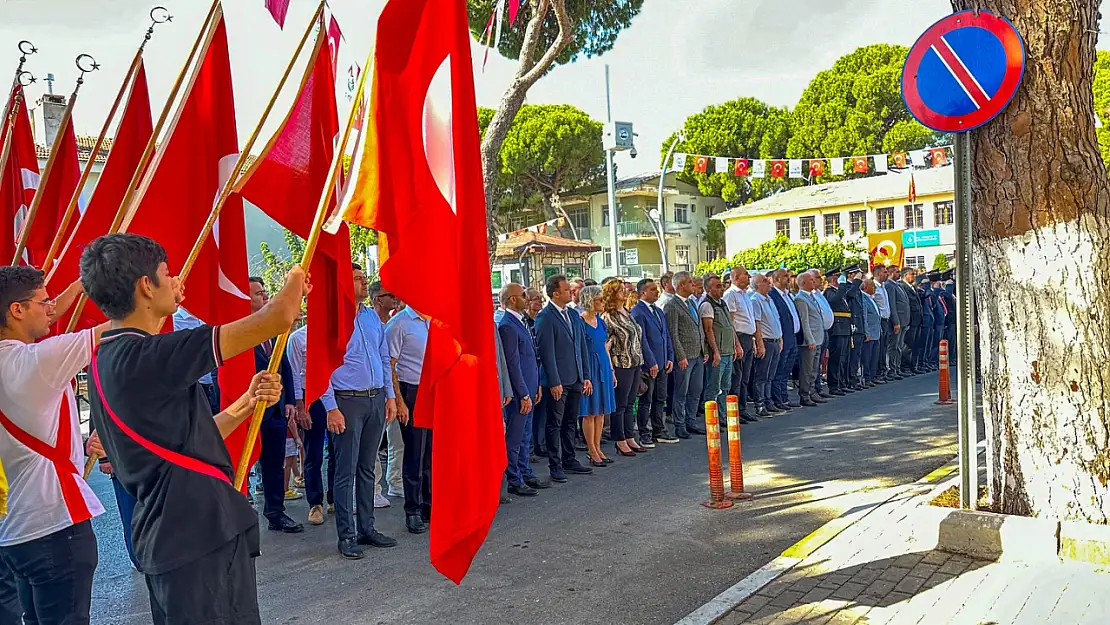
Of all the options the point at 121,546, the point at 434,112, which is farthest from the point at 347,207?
the point at 121,546

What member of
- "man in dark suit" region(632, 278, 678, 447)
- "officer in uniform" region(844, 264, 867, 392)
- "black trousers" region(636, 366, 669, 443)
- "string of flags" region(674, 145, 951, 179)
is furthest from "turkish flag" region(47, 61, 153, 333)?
"string of flags" region(674, 145, 951, 179)

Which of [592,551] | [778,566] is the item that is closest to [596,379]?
[592,551]

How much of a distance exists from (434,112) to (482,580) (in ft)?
10.9

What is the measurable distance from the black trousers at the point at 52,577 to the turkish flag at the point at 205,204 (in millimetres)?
1084

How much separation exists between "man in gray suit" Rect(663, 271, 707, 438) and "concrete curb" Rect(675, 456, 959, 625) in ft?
12.8

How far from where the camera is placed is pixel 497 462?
3.97 m

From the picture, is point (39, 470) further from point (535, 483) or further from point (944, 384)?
point (944, 384)

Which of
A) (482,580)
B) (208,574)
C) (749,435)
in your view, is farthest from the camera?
(749,435)

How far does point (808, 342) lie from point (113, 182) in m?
10.8

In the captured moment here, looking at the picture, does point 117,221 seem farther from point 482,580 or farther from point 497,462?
point 482,580

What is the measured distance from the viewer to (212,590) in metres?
3.05

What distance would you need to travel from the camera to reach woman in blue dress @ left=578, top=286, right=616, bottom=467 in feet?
31.8

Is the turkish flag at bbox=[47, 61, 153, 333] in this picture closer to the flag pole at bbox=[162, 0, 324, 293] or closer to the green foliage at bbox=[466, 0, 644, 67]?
the flag pole at bbox=[162, 0, 324, 293]

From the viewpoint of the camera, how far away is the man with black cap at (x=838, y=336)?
15008 millimetres
